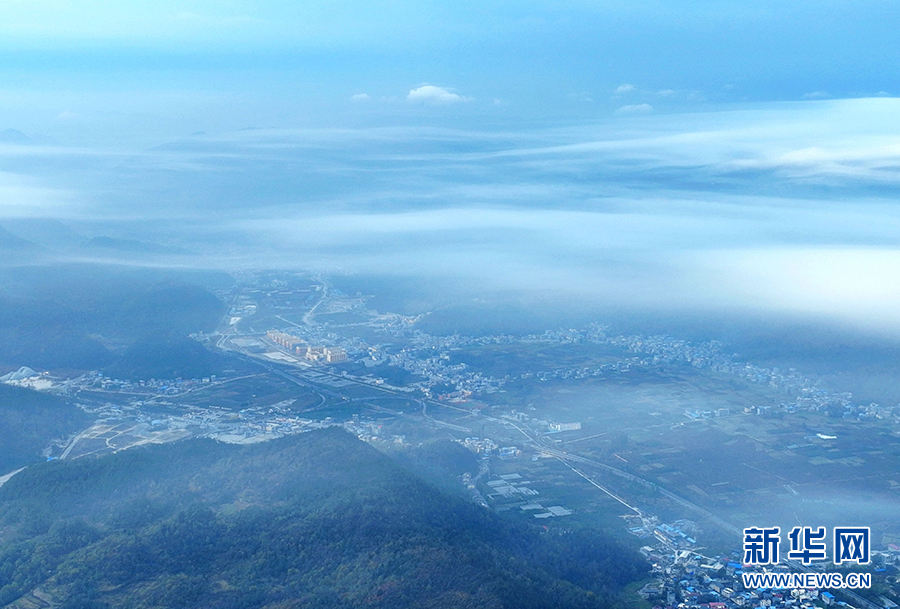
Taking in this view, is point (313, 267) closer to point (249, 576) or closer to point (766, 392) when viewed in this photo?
point (766, 392)

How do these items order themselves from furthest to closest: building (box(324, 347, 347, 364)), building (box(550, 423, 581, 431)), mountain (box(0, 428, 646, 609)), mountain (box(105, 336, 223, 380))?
building (box(324, 347, 347, 364)) → mountain (box(105, 336, 223, 380)) → building (box(550, 423, 581, 431)) → mountain (box(0, 428, 646, 609))

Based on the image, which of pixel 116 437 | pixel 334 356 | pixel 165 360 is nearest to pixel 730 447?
pixel 334 356

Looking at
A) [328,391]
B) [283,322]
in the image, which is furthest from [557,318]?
[328,391]

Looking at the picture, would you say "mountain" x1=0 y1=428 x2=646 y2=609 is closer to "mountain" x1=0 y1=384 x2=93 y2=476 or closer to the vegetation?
"mountain" x1=0 y1=384 x2=93 y2=476

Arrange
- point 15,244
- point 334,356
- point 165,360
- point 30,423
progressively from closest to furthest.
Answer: point 30,423 < point 165,360 < point 334,356 < point 15,244

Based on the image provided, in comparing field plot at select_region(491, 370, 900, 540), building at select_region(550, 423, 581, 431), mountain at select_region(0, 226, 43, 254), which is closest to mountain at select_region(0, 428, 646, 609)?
field plot at select_region(491, 370, 900, 540)

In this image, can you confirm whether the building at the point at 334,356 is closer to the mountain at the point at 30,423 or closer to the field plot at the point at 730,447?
the field plot at the point at 730,447

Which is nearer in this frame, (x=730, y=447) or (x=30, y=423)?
(x=730, y=447)

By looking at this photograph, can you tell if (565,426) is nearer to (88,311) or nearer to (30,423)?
(30,423)
